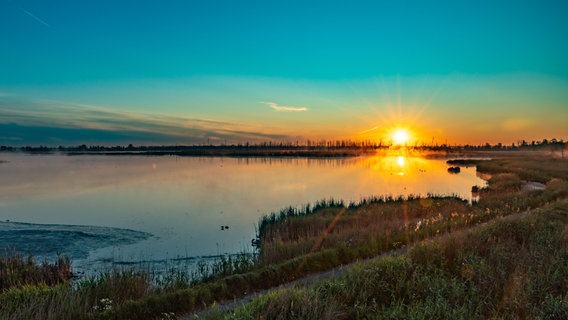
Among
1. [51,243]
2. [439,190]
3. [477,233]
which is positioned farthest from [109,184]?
[477,233]

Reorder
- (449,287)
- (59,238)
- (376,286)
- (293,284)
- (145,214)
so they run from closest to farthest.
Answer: (449,287)
(376,286)
(293,284)
(59,238)
(145,214)

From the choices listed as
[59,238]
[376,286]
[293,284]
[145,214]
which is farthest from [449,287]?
[145,214]

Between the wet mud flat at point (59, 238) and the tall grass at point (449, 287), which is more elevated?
the tall grass at point (449, 287)

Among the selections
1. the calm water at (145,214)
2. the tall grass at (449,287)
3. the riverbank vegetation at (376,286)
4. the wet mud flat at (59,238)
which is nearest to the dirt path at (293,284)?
the riverbank vegetation at (376,286)

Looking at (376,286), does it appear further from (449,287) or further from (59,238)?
(59,238)

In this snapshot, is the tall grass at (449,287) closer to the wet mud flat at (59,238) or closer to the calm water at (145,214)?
the calm water at (145,214)

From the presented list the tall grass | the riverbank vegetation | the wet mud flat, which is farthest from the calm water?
the tall grass

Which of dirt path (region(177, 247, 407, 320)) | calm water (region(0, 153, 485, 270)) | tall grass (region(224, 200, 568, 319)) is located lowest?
calm water (region(0, 153, 485, 270))

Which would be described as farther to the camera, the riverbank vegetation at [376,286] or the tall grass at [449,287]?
the riverbank vegetation at [376,286]

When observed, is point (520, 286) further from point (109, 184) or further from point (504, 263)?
point (109, 184)

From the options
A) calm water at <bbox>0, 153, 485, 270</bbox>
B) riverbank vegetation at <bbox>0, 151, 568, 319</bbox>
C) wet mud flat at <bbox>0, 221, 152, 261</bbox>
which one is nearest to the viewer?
riverbank vegetation at <bbox>0, 151, 568, 319</bbox>

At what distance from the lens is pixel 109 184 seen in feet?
151

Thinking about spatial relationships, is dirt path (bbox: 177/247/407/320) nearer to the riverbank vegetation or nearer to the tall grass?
the riverbank vegetation

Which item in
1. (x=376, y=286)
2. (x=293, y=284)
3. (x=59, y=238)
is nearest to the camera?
(x=376, y=286)
